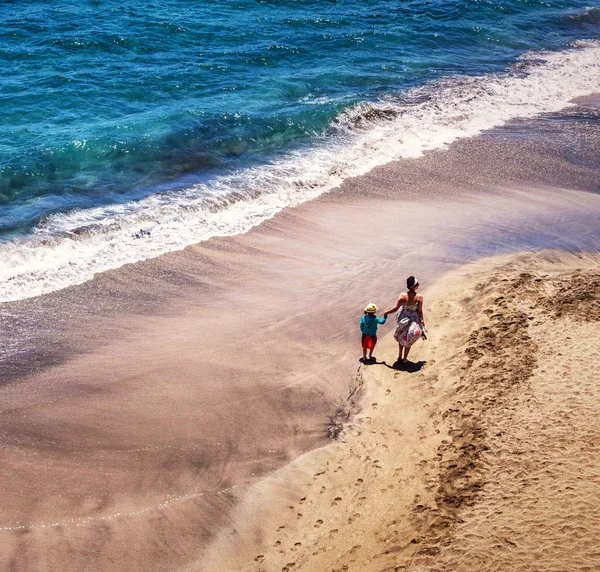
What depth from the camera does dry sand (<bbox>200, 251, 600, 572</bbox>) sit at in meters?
6.72

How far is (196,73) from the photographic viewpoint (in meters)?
21.9

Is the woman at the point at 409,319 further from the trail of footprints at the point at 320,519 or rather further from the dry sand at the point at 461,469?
the trail of footprints at the point at 320,519

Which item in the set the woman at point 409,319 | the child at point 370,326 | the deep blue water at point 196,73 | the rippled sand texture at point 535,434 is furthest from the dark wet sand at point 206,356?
the deep blue water at point 196,73

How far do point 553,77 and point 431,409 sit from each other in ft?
62.6

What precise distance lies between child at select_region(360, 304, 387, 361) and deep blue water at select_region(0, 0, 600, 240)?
8.21m

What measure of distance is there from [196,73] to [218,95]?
1.87 metres

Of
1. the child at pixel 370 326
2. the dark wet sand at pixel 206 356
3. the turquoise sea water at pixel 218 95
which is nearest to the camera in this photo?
the dark wet sand at pixel 206 356

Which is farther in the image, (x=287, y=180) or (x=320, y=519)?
(x=287, y=180)

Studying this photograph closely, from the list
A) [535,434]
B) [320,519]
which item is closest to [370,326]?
[535,434]

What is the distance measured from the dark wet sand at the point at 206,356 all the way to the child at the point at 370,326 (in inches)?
19.9

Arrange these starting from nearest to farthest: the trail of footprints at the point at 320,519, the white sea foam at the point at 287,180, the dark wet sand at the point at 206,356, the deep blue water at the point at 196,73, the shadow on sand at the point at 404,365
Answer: the trail of footprints at the point at 320,519, the dark wet sand at the point at 206,356, the shadow on sand at the point at 404,365, the white sea foam at the point at 287,180, the deep blue water at the point at 196,73

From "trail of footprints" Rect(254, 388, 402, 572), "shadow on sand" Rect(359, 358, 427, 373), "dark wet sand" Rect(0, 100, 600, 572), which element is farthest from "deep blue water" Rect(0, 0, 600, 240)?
"trail of footprints" Rect(254, 388, 402, 572)

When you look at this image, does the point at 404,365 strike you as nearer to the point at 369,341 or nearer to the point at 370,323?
the point at 369,341

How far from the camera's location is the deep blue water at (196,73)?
16641mm
